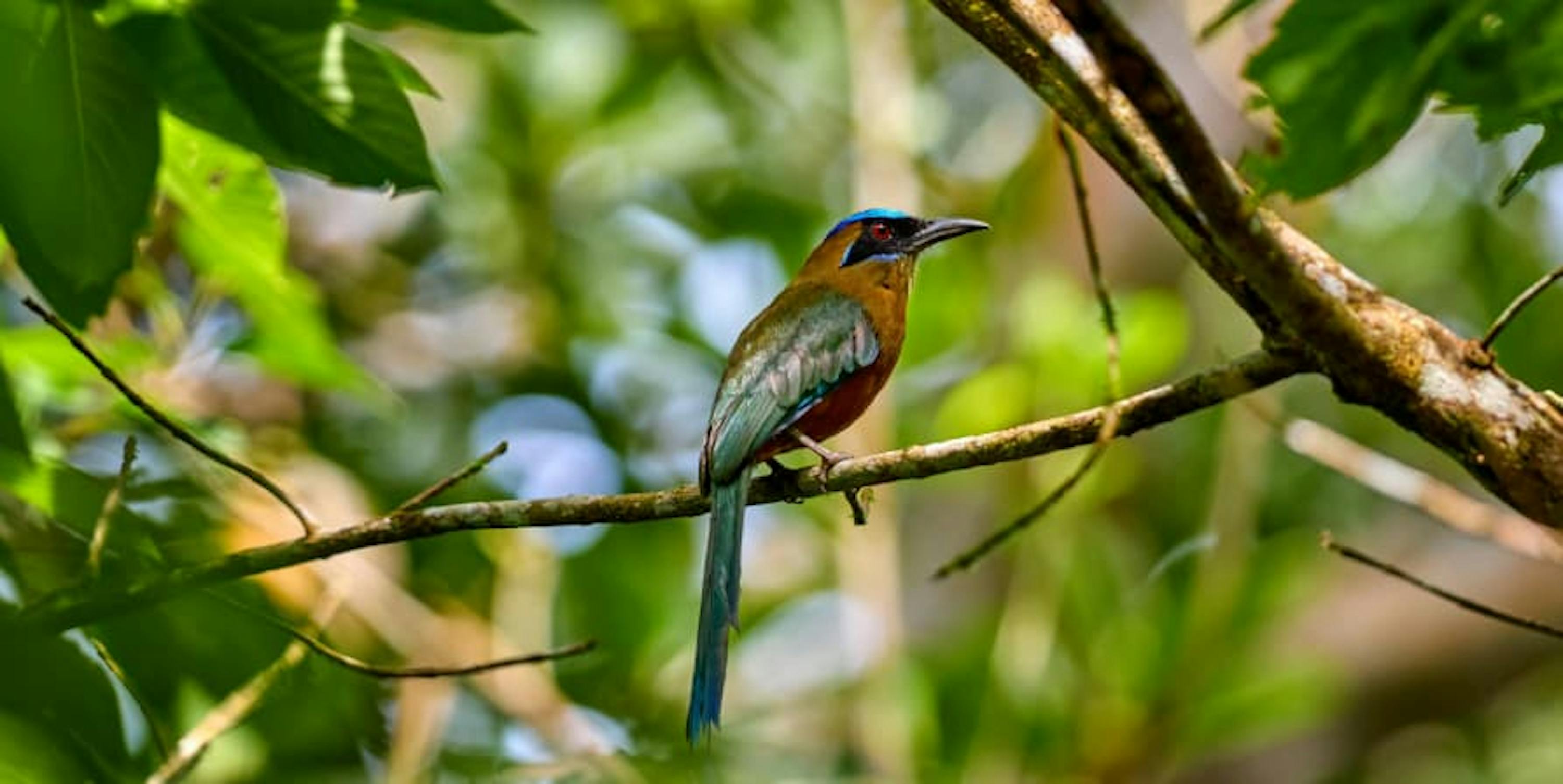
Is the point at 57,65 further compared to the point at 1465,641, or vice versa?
the point at 1465,641

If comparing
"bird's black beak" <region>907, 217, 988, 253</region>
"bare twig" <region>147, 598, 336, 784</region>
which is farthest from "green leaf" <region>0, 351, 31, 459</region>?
"bird's black beak" <region>907, 217, 988, 253</region>

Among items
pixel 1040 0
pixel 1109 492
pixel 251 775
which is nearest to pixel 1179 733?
pixel 1109 492

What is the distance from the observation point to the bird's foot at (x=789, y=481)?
156 inches

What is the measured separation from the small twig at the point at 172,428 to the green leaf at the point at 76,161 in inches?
5.1

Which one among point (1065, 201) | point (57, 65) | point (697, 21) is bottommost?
point (57, 65)

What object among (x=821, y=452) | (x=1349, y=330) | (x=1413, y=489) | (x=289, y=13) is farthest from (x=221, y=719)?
(x=1413, y=489)

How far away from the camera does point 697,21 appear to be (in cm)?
Answer: 767

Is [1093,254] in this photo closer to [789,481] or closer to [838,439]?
[789,481]

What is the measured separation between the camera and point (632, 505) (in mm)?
3105

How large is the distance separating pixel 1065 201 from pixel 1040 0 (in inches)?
204

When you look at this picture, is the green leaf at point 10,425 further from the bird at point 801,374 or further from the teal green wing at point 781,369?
the teal green wing at point 781,369

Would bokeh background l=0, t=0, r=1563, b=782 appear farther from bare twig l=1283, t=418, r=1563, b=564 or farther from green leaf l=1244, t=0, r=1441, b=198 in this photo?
green leaf l=1244, t=0, r=1441, b=198

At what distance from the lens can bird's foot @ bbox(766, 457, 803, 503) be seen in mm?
3951

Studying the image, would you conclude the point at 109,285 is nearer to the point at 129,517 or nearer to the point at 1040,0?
the point at 129,517
